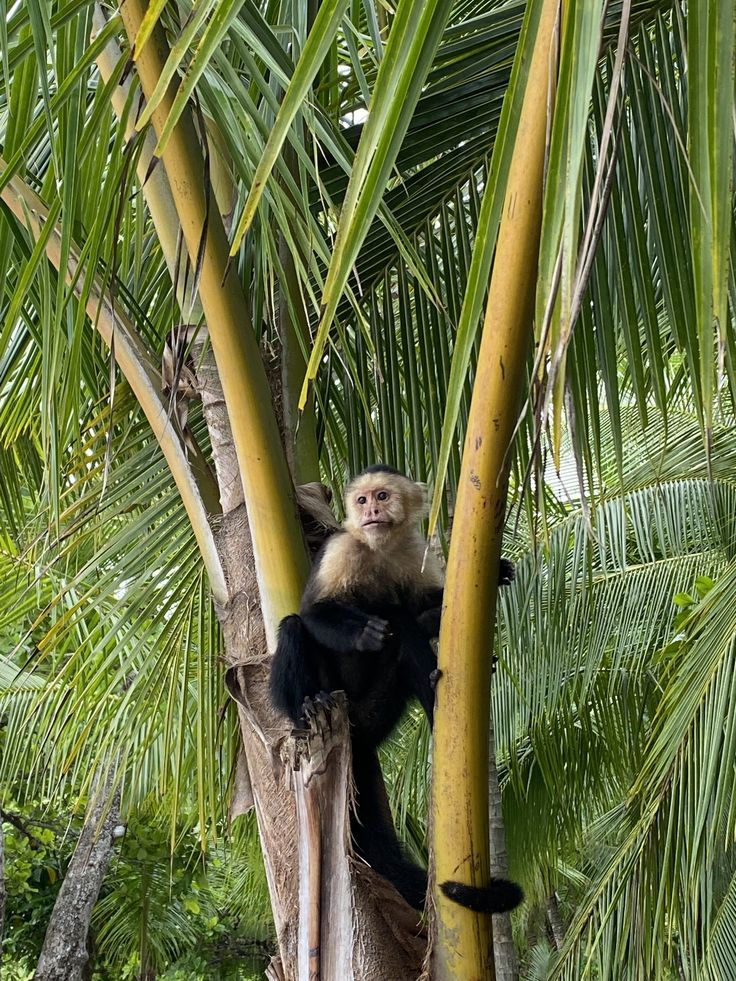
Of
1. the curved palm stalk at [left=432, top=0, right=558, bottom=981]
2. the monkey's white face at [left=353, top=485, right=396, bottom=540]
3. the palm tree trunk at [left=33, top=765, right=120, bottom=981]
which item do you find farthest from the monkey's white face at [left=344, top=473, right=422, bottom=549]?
the palm tree trunk at [left=33, top=765, right=120, bottom=981]

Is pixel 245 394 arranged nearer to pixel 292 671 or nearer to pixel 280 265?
pixel 280 265

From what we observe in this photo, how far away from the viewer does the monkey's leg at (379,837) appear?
251 centimetres

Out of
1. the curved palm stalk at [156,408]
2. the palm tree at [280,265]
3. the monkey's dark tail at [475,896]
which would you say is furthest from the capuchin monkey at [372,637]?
the monkey's dark tail at [475,896]

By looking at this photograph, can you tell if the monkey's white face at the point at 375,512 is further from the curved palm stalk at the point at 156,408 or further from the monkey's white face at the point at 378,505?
the curved palm stalk at the point at 156,408

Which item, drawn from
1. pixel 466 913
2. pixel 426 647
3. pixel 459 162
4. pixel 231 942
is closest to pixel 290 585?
pixel 426 647

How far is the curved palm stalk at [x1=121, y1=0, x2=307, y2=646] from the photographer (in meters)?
2.19

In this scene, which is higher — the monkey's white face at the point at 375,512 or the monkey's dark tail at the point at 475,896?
the monkey's white face at the point at 375,512

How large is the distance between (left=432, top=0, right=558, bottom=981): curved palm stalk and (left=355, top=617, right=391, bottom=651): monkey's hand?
923mm

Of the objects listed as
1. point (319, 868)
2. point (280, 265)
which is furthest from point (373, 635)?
point (280, 265)

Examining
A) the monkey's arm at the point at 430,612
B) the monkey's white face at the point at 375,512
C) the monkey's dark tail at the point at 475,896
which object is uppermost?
the monkey's white face at the point at 375,512

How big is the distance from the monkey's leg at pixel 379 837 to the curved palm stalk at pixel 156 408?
0.60m

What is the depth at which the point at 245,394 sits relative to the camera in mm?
2277

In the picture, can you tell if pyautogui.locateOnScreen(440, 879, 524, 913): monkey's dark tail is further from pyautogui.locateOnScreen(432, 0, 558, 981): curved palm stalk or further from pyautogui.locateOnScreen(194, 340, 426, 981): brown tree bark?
pyautogui.locateOnScreen(194, 340, 426, 981): brown tree bark

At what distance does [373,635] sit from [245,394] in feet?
2.31
